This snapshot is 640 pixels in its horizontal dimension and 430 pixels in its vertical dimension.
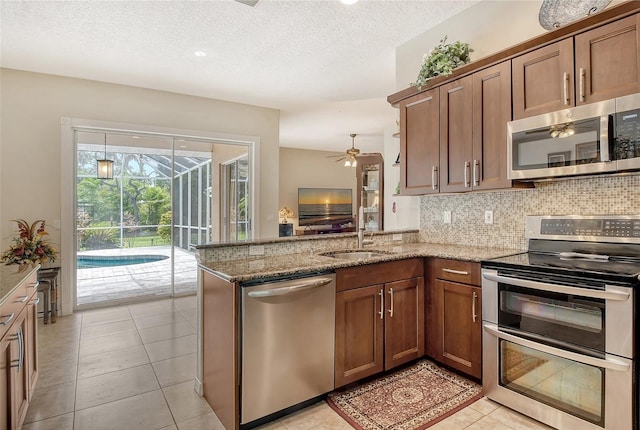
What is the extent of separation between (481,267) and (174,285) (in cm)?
432

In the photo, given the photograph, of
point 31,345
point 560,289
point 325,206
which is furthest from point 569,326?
point 325,206

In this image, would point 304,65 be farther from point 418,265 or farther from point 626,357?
point 626,357

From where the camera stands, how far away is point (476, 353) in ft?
7.50

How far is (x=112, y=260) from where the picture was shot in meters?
4.69

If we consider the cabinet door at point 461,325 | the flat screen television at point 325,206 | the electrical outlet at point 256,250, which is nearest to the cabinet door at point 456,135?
the cabinet door at point 461,325

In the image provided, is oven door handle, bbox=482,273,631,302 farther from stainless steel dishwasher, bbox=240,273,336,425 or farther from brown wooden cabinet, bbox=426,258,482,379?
stainless steel dishwasher, bbox=240,273,336,425

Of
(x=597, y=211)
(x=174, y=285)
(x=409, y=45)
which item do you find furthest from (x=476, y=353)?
(x=174, y=285)

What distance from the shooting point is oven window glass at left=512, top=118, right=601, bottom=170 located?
193 centimetres

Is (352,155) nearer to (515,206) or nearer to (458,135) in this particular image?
(458,135)

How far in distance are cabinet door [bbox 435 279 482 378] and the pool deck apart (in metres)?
3.91

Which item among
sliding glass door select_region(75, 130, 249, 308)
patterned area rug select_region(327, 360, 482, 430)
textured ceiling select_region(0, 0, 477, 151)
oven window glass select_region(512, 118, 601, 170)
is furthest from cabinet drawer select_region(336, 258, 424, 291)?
sliding glass door select_region(75, 130, 249, 308)

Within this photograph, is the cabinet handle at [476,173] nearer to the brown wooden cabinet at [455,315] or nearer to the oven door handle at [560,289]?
the brown wooden cabinet at [455,315]

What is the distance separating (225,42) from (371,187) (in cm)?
393

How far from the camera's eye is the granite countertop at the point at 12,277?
5.01 feet
